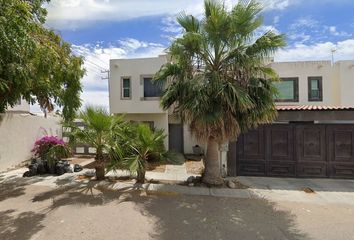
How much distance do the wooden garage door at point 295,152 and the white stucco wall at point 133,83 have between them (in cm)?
682

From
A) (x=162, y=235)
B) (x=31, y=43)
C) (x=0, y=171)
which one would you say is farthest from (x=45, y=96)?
(x=162, y=235)

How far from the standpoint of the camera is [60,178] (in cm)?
1066

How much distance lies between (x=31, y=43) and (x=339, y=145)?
1070 centimetres

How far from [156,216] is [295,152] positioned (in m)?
6.70

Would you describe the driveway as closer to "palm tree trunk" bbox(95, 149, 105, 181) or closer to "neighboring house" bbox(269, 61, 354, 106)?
"palm tree trunk" bbox(95, 149, 105, 181)

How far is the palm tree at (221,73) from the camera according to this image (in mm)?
8562

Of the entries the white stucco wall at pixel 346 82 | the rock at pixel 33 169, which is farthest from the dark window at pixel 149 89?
the white stucco wall at pixel 346 82

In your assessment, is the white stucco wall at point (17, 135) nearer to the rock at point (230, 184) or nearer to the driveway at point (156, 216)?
the driveway at point (156, 216)

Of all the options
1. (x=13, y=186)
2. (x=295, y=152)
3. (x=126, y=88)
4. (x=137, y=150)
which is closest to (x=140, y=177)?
(x=137, y=150)

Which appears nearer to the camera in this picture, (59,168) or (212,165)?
(212,165)

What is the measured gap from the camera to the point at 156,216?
6758mm

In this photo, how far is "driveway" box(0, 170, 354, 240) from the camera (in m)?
5.71

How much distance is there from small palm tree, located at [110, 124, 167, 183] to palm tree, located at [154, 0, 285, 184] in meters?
1.42

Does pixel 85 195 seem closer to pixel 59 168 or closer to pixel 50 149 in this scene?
pixel 59 168
